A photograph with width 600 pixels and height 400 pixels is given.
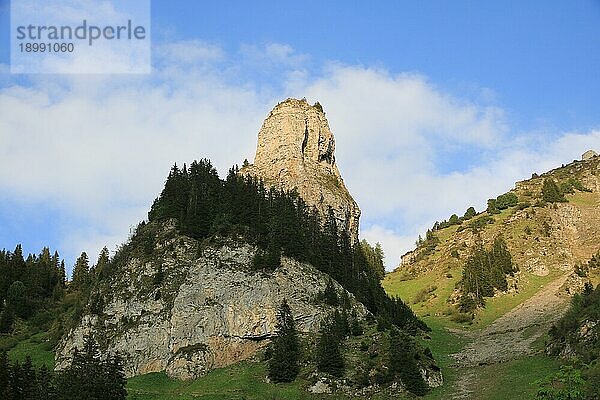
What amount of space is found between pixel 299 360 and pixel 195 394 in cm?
1397

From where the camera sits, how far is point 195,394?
7450 centimetres

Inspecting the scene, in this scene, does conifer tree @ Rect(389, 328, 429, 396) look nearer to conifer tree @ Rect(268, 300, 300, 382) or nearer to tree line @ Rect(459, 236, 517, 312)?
conifer tree @ Rect(268, 300, 300, 382)

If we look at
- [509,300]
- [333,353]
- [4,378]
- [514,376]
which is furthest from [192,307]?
[509,300]

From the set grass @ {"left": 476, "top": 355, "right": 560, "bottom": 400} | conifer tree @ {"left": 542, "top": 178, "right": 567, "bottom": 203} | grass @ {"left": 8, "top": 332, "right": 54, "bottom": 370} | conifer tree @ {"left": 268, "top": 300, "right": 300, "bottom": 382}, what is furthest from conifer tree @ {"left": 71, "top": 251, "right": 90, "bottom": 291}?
conifer tree @ {"left": 542, "top": 178, "right": 567, "bottom": 203}

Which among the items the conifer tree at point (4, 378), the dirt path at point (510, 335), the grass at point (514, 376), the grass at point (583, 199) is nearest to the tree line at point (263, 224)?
the dirt path at point (510, 335)

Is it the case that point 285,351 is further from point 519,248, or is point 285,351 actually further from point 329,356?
point 519,248

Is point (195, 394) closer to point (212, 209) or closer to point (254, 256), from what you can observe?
point (254, 256)

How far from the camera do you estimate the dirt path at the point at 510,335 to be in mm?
84344

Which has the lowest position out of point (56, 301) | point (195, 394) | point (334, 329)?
point (195, 394)

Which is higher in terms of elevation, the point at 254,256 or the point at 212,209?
the point at 212,209

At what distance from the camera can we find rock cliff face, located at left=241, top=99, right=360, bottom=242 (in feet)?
451

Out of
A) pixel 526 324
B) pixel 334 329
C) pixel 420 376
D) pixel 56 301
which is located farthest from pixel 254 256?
pixel 56 301

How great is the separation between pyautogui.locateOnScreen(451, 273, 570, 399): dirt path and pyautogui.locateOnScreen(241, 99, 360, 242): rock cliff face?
134 ft

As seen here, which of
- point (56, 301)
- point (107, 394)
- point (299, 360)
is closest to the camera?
point (107, 394)
